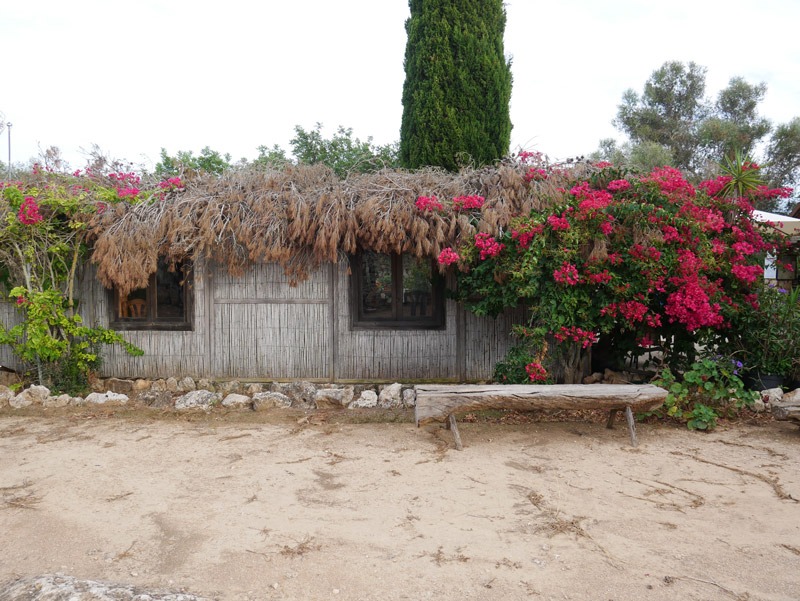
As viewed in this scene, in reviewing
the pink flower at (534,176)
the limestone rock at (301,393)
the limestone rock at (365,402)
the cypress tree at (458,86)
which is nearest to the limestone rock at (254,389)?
the limestone rock at (301,393)

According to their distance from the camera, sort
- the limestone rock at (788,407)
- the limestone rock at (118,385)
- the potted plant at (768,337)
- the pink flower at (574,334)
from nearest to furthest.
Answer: the limestone rock at (788,407), the pink flower at (574,334), the potted plant at (768,337), the limestone rock at (118,385)

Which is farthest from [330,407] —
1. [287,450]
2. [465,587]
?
[465,587]

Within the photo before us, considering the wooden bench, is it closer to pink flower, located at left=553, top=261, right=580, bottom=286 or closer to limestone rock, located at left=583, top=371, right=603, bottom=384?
pink flower, located at left=553, top=261, right=580, bottom=286

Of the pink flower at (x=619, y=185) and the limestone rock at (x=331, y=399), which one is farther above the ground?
the pink flower at (x=619, y=185)

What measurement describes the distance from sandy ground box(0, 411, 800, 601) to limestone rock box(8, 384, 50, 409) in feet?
3.02

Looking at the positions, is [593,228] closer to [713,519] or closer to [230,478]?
[713,519]

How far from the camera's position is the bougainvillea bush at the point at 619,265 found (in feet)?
21.4

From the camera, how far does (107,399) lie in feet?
25.0

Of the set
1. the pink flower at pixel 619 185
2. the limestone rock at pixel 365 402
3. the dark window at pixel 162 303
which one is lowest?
the limestone rock at pixel 365 402

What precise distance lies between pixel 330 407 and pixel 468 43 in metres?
7.32

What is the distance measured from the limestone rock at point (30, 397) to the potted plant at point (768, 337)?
26.9 ft

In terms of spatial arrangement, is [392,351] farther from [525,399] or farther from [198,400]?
[525,399]

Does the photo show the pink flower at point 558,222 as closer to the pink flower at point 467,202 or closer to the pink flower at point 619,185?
the pink flower at point 467,202

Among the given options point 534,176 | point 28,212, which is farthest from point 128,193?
point 534,176
